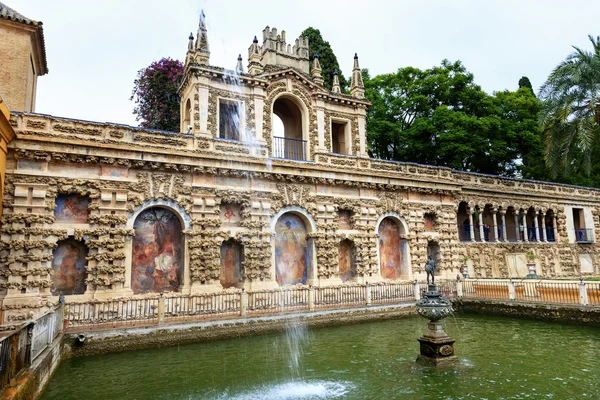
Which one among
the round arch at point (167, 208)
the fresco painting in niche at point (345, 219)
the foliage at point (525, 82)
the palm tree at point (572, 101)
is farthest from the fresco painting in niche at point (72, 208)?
the foliage at point (525, 82)

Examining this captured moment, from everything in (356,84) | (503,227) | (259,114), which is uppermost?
(356,84)

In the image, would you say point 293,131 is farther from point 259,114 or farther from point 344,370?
point 344,370

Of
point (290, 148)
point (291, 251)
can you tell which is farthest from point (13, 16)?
point (291, 251)

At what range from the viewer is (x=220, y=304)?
16.2m

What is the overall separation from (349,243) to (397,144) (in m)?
18.3

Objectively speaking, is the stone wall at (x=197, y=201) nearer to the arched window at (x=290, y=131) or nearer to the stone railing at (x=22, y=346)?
the arched window at (x=290, y=131)

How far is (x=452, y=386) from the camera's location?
8.85 metres

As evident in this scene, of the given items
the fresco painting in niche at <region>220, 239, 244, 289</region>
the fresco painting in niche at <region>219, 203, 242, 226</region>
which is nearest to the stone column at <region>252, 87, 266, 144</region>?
the fresco painting in niche at <region>219, 203, 242, 226</region>

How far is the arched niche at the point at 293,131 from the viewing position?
23156mm

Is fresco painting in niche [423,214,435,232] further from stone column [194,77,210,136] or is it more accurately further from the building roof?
the building roof

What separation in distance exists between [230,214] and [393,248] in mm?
10413

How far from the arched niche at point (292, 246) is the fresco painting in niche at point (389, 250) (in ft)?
16.1

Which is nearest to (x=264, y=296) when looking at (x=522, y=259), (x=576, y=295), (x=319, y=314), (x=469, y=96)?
(x=319, y=314)

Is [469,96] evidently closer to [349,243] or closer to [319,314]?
[349,243]
